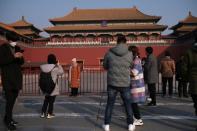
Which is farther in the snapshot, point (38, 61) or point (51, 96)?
point (38, 61)

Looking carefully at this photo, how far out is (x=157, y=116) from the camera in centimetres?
645

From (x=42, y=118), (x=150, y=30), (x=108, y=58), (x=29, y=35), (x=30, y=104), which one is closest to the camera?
(x=108, y=58)

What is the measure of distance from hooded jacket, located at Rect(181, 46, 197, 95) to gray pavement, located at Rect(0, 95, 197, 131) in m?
0.72

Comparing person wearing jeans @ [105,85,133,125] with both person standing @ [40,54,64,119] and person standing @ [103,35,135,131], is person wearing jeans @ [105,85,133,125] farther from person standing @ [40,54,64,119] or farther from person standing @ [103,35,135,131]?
person standing @ [40,54,64,119]

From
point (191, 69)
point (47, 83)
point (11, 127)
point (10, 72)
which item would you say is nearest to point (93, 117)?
point (47, 83)

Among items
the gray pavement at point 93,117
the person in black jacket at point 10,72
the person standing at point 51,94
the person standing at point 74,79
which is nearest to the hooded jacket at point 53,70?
the person standing at point 51,94

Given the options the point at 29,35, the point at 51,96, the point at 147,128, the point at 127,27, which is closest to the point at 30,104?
the point at 51,96

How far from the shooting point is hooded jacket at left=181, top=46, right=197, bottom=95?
16.7 feet

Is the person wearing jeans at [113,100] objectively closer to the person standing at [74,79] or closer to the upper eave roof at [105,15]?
the person standing at [74,79]

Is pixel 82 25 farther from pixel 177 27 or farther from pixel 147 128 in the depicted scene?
pixel 147 128

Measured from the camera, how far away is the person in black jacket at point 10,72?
5.47m

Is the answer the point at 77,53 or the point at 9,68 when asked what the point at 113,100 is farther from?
the point at 77,53

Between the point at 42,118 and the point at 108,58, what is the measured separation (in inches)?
75.2

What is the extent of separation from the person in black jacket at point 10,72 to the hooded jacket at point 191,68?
8.52 ft
